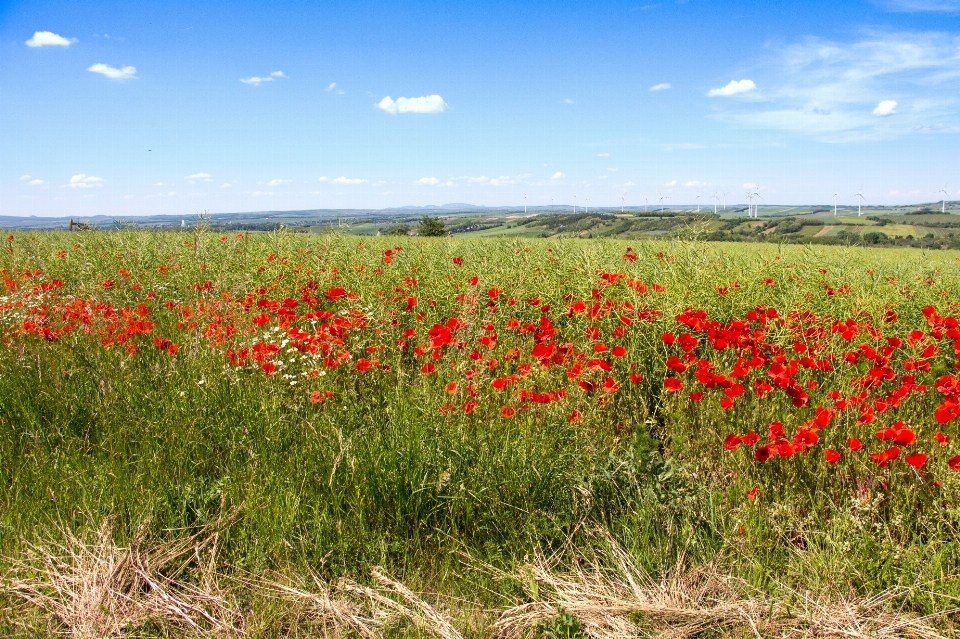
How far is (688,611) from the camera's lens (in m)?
1.70

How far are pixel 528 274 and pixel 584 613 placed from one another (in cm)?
464

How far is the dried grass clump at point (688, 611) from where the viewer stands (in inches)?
66.3

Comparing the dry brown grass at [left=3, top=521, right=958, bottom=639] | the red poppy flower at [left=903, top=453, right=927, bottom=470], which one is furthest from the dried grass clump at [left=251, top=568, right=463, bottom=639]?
the red poppy flower at [left=903, top=453, right=927, bottom=470]

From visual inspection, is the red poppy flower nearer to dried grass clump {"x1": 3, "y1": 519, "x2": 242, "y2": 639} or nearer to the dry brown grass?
the dry brown grass

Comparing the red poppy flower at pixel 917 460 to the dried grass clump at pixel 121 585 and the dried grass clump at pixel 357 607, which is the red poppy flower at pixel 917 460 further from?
the dried grass clump at pixel 121 585

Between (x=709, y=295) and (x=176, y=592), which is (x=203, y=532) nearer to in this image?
(x=176, y=592)

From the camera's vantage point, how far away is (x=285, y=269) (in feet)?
23.5

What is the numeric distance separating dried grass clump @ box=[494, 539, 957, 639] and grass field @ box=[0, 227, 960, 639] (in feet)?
0.03

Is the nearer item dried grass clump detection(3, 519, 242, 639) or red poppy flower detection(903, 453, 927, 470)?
dried grass clump detection(3, 519, 242, 639)

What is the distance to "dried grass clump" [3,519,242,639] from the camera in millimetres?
1776

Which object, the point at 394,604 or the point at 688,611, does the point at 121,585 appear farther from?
the point at 688,611

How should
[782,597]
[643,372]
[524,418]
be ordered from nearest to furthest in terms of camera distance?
[782,597]
[524,418]
[643,372]

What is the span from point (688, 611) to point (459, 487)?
966mm

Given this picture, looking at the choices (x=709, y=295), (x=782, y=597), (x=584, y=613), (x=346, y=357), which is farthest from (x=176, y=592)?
(x=709, y=295)
